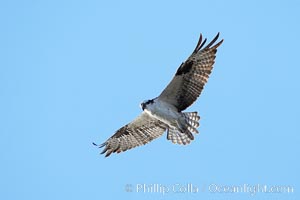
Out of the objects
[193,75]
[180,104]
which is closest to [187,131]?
[180,104]

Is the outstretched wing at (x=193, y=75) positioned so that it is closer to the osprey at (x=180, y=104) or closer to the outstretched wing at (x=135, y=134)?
the osprey at (x=180, y=104)

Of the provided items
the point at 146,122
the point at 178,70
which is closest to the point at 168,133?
the point at 146,122

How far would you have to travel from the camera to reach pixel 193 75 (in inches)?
666

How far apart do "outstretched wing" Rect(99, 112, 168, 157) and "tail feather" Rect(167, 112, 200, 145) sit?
1.03ft

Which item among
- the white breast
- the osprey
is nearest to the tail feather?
the osprey

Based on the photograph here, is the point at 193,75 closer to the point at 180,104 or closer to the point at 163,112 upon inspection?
the point at 180,104

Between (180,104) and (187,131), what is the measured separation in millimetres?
657

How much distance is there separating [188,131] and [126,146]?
174 centimetres

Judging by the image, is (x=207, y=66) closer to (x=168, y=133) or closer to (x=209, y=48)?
(x=209, y=48)

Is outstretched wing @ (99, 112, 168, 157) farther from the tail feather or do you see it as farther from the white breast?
the white breast

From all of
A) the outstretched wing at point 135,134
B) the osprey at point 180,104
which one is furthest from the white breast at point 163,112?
the outstretched wing at point 135,134

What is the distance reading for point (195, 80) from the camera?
16906mm

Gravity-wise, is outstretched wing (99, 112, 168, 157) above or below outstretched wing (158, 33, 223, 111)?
below

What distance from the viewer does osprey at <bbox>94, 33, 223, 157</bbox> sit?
16.9 metres
